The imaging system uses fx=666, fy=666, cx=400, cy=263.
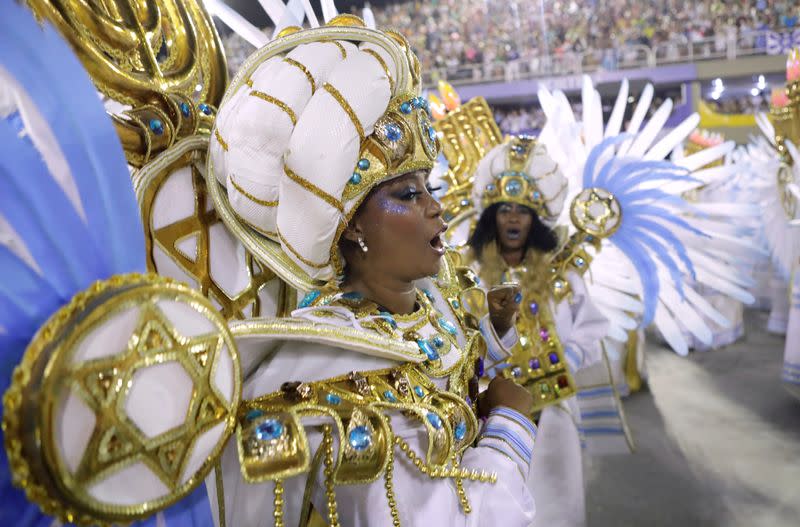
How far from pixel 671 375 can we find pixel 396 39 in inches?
199

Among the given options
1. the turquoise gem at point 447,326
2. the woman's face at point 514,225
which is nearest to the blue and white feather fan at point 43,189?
the turquoise gem at point 447,326

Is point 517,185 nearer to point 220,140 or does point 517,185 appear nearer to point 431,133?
point 431,133

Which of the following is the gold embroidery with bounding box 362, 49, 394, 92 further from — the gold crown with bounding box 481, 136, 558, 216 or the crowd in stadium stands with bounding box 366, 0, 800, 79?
the crowd in stadium stands with bounding box 366, 0, 800, 79

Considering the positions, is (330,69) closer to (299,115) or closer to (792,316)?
(299,115)

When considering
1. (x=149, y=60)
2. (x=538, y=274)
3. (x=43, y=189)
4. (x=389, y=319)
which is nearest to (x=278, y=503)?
(x=389, y=319)

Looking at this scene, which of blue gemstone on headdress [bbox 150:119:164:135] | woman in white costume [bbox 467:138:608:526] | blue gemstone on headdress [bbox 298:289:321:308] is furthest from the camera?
woman in white costume [bbox 467:138:608:526]

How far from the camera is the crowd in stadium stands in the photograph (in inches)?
499

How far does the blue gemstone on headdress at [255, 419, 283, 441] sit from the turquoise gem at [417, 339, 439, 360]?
15.0 inches

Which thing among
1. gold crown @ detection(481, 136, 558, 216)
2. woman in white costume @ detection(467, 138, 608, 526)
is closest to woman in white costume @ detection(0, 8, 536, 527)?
woman in white costume @ detection(467, 138, 608, 526)

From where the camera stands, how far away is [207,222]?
47.9 inches

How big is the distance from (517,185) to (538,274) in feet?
1.22

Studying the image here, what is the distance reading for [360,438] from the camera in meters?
0.92

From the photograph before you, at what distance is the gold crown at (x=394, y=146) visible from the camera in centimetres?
113

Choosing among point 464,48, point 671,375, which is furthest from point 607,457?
point 464,48
